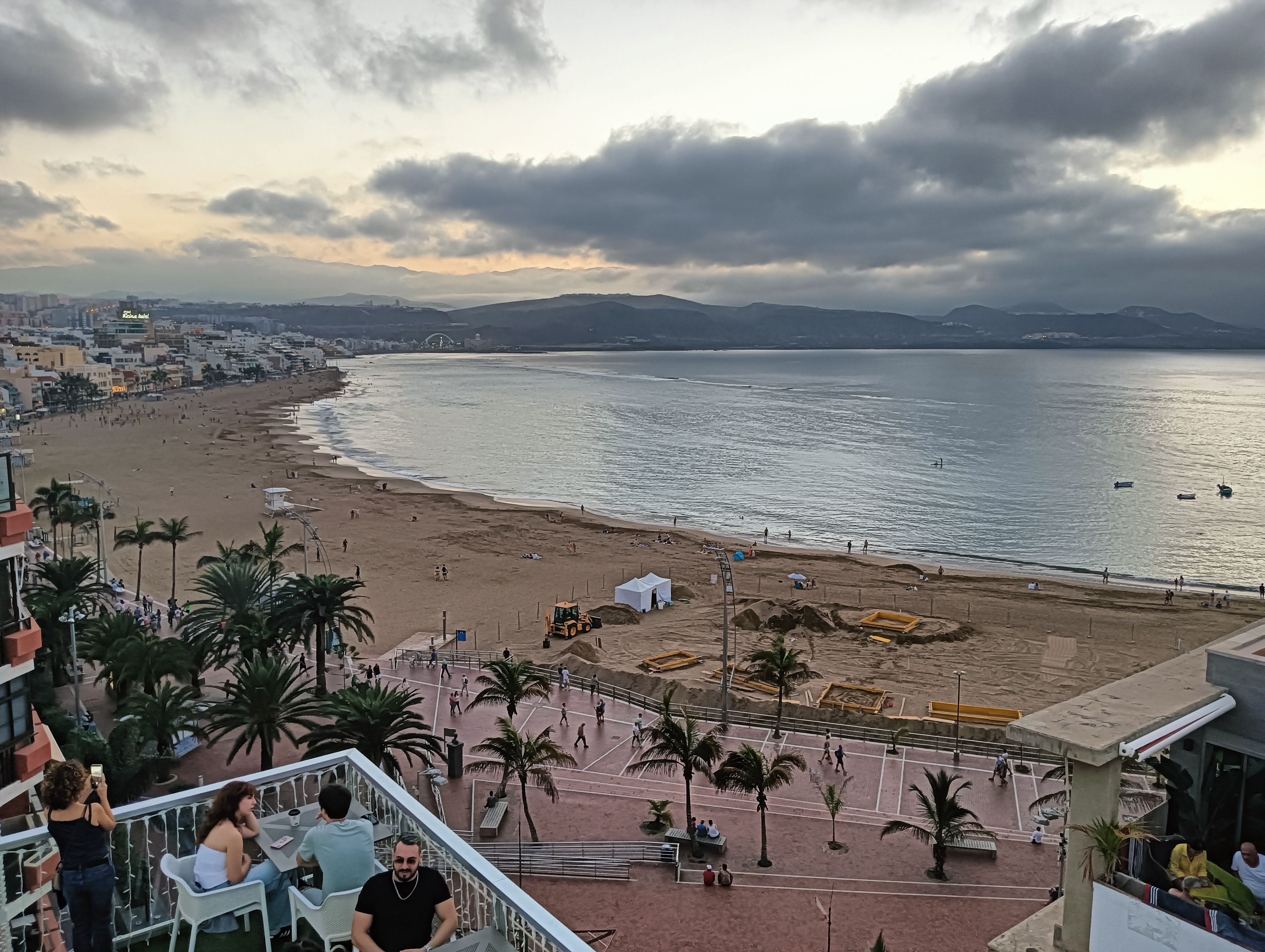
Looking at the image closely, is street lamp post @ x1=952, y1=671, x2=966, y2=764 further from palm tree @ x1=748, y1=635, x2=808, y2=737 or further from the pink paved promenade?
palm tree @ x1=748, y1=635, x2=808, y2=737

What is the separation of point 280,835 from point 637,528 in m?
50.5

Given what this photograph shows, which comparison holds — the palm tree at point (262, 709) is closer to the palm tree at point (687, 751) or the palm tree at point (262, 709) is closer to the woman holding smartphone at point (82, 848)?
the palm tree at point (687, 751)

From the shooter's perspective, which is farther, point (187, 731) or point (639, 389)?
point (639, 389)

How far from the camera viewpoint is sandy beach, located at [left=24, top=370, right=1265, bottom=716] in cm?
3062

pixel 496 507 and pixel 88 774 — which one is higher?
pixel 88 774

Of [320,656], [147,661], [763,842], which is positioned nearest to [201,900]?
[763,842]

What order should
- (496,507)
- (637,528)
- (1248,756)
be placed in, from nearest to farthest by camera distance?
(1248,756)
(637,528)
(496,507)

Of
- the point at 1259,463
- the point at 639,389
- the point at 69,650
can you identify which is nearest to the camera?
the point at 69,650

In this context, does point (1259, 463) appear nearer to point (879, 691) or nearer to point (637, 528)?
point (637, 528)

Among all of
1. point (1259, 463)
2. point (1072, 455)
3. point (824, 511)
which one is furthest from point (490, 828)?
point (1259, 463)

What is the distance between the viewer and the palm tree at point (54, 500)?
130 feet

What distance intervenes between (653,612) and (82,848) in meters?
32.5

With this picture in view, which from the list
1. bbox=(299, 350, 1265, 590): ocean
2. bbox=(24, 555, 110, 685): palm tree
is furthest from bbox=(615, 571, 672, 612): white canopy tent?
bbox=(24, 555, 110, 685): palm tree

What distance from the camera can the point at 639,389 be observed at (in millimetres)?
180500
